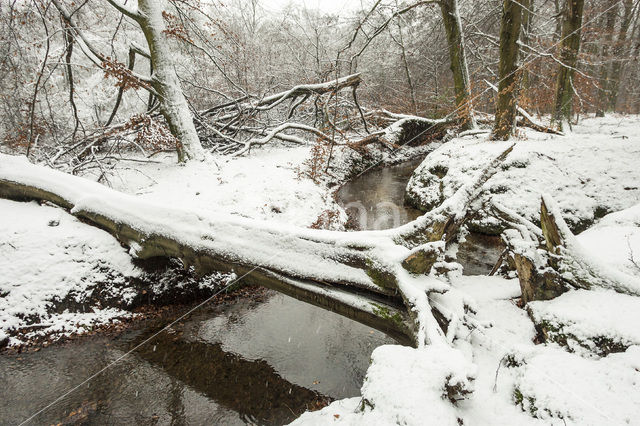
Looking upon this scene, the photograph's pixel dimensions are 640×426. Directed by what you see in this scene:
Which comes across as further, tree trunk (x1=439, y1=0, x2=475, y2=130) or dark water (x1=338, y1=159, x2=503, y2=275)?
tree trunk (x1=439, y1=0, x2=475, y2=130)

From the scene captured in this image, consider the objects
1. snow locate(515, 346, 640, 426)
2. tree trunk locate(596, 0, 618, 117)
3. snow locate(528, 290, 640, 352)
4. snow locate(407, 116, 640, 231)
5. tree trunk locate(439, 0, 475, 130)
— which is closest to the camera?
snow locate(515, 346, 640, 426)

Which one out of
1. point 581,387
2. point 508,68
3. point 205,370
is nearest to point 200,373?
point 205,370

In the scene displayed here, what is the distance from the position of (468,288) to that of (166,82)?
7.72 metres

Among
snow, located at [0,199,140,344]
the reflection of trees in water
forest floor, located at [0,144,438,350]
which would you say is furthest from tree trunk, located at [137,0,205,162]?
the reflection of trees in water

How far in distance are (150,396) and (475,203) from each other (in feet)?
12.3

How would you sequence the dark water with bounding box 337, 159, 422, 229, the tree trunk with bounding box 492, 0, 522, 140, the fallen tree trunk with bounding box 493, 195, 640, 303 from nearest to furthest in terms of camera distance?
the fallen tree trunk with bounding box 493, 195, 640, 303
the tree trunk with bounding box 492, 0, 522, 140
the dark water with bounding box 337, 159, 422, 229

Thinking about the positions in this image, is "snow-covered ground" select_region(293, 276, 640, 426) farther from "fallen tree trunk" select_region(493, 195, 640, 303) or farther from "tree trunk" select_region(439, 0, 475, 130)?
"tree trunk" select_region(439, 0, 475, 130)

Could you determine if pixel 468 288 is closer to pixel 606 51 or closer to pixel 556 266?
pixel 556 266

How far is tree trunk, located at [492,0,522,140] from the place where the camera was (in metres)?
5.96

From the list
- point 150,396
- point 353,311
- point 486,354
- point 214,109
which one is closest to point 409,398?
point 486,354

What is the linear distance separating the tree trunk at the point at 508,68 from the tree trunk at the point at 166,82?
7142 mm

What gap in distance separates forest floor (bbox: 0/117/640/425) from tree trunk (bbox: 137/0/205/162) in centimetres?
61

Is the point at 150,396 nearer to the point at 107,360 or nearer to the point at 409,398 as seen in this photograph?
the point at 107,360

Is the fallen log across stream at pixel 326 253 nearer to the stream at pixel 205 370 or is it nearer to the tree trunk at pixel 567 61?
the stream at pixel 205 370
